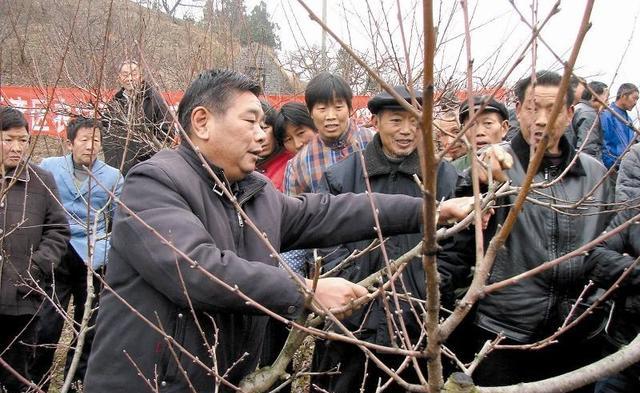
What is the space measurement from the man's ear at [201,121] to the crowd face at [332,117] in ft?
5.89

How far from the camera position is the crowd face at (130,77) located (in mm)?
4318

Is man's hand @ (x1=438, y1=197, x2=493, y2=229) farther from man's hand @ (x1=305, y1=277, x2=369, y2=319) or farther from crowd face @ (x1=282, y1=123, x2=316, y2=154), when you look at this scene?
crowd face @ (x1=282, y1=123, x2=316, y2=154)

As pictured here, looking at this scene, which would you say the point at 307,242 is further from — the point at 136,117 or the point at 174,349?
the point at 136,117

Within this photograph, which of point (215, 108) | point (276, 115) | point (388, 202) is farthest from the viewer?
point (276, 115)

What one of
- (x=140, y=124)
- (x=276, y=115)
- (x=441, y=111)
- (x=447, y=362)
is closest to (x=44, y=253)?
(x=140, y=124)

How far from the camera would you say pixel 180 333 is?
5.65ft

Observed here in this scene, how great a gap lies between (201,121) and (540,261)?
153 cm

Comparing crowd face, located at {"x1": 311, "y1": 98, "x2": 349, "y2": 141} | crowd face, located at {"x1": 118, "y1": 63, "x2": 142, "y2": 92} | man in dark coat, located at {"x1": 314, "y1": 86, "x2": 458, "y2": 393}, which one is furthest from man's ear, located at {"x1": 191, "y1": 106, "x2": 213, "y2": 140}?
crowd face, located at {"x1": 118, "y1": 63, "x2": 142, "y2": 92}

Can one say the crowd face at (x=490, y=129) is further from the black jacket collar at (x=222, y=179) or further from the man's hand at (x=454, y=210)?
the black jacket collar at (x=222, y=179)

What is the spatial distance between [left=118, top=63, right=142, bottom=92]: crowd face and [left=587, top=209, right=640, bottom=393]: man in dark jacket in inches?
125

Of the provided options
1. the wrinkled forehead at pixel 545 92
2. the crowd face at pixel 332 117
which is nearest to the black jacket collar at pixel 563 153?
the wrinkled forehead at pixel 545 92

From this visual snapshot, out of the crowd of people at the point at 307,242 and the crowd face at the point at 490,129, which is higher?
the crowd face at the point at 490,129

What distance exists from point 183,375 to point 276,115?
9.01 ft

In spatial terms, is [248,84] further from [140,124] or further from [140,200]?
[140,124]
